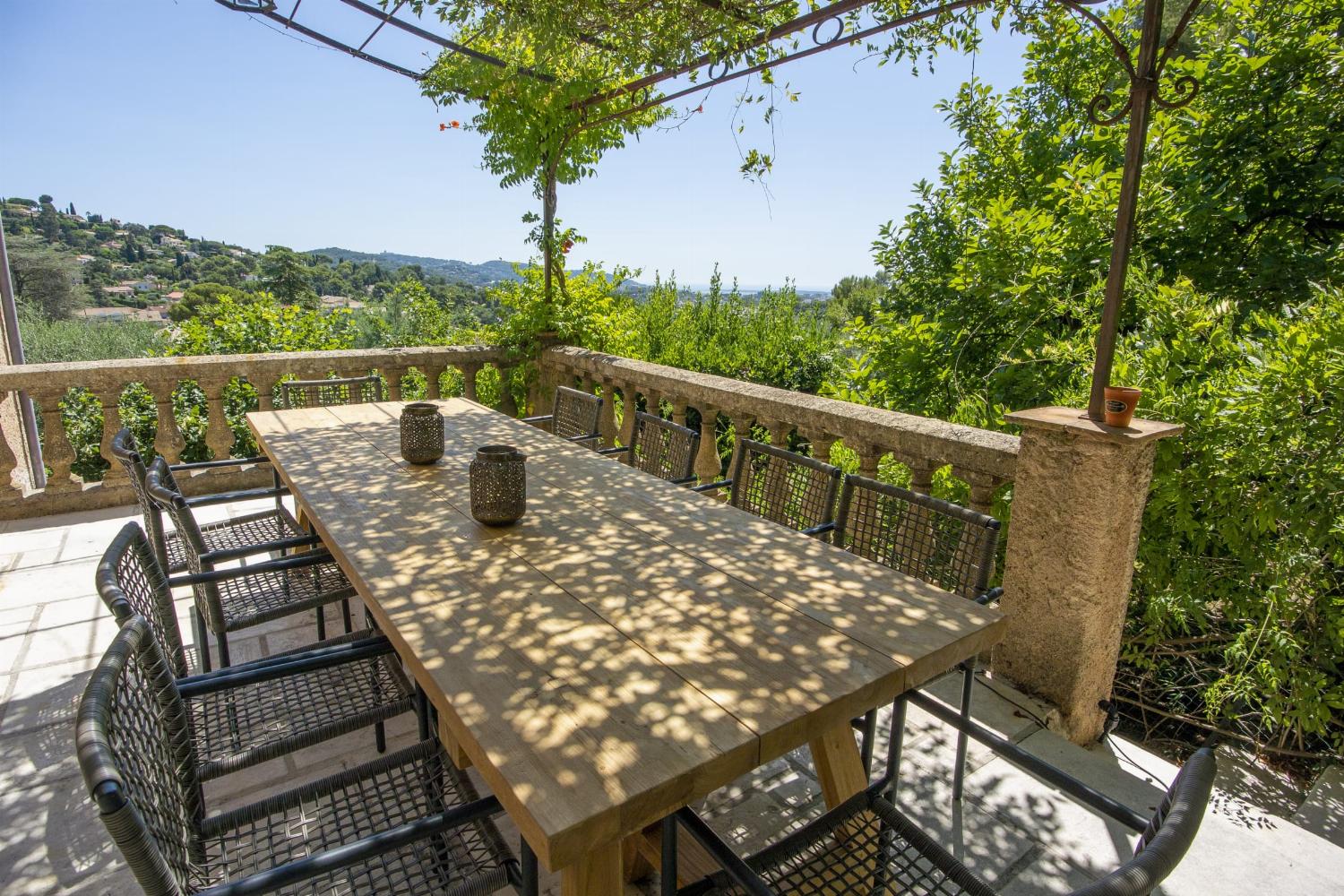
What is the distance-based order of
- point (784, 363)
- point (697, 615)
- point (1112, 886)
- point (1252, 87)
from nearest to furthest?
point (1112, 886) < point (697, 615) < point (1252, 87) < point (784, 363)

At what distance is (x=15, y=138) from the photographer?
6578 millimetres

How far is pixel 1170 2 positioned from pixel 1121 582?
21.8 feet

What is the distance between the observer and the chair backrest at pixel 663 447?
2553 mm

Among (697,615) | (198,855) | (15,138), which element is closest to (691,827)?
(697,615)

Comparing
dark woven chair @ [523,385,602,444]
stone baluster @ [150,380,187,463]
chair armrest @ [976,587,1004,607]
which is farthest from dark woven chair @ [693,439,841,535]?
stone baluster @ [150,380,187,463]

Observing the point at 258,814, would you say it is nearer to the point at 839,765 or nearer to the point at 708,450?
the point at 839,765

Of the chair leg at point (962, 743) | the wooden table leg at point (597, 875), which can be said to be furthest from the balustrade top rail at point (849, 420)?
the wooden table leg at point (597, 875)

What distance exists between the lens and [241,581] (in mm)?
2301

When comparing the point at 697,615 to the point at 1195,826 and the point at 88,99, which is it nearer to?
the point at 1195,826

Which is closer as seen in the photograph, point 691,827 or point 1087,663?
point 691,827

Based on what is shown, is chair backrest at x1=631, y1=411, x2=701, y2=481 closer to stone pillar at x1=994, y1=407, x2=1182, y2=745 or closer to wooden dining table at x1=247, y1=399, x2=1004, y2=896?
wooden dining table at x1=247, y1=399, x2=1004, y2=896

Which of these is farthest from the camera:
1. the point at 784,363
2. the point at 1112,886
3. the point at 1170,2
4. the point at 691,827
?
the point at 784,363

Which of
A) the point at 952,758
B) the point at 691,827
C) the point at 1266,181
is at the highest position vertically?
the point at 1266,181

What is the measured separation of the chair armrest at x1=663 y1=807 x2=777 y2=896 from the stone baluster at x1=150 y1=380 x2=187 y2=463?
4.09 meters
